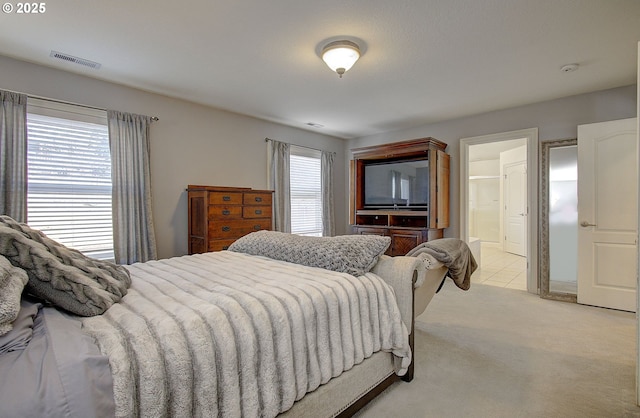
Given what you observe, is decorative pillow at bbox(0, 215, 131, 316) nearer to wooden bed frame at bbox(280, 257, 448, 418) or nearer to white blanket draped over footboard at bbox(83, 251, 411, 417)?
white blanket draped over footboard at bbox(83, 251, 411, 417)

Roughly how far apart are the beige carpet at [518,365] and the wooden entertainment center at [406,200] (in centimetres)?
136

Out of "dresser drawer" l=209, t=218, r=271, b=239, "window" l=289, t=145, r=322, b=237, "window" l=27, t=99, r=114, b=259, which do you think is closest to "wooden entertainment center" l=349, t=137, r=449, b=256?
"window" l=289, t=145, r=322, b=237

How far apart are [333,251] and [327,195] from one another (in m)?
3.75

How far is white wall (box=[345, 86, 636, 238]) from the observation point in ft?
11.2

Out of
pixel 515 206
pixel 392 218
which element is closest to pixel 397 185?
pixel 392 218

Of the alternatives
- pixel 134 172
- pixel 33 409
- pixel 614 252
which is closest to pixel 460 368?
pixel 33 409

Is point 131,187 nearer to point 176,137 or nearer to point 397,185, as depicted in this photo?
point 176,137

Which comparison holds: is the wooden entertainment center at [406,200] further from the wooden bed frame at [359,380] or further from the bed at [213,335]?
the bed at [213,335]

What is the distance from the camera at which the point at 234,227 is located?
356 centimetres

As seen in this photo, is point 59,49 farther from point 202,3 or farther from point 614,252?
point 614,252

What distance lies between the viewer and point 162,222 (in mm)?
3605

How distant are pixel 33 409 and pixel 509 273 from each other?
5829 mm

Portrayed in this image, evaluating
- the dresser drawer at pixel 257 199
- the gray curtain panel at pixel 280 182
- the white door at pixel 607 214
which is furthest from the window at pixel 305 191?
the white door at pixel 607 214

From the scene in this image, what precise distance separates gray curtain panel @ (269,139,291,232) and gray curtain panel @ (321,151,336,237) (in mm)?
821
